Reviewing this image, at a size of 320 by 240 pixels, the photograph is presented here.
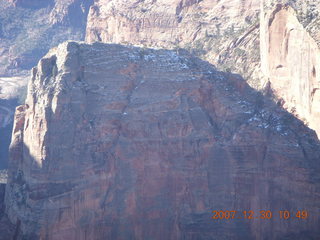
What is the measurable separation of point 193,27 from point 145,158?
3835 centimetres

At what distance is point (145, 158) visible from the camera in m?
60.8

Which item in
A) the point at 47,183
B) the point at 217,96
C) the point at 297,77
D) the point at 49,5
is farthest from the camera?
the point at 49,5

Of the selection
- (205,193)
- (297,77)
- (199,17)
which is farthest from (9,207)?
(199,17)

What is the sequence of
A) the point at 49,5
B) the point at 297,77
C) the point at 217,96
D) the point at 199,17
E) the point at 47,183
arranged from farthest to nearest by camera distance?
the point at 49,5
the point at 199,17
the point at 297,77
the point at 217,96
the point at 47,183

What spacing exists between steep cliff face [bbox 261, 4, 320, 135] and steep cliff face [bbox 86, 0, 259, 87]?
406cm

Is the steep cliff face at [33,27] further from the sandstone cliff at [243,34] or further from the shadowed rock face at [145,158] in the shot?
the shadowed rock face at [145,158]

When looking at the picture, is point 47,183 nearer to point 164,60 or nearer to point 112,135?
point 112,135

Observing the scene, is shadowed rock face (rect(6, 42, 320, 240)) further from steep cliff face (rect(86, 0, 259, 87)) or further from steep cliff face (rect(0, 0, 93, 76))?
steep cliff face (rect(0, 0, 93, 76))

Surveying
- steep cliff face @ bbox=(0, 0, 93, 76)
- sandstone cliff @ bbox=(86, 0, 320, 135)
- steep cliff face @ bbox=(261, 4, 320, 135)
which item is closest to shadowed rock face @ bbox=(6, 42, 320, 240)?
steep cliff face @ bbox=(261, 4, 320, 135)

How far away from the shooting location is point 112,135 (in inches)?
2382

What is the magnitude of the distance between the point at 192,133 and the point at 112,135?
21.7 feet

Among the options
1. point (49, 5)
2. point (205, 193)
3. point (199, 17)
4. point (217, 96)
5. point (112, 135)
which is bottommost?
point (205, 193)

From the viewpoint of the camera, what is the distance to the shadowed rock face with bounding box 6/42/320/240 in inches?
2311

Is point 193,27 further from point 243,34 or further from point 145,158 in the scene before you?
point 145,158
